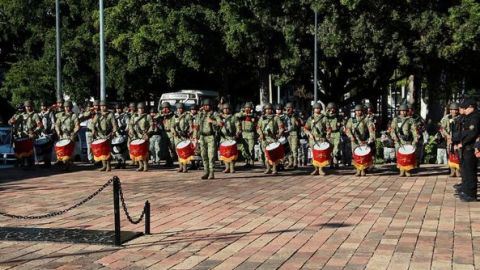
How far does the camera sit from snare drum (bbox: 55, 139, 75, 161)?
17.7m

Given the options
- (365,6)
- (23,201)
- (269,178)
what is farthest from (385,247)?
(365,6)

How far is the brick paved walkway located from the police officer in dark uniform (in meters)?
0.38

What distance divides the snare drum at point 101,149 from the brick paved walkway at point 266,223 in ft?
6.15

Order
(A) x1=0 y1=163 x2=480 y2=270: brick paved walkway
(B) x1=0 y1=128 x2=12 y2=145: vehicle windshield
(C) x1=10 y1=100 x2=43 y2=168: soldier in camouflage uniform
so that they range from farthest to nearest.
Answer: (B) x1=0 y1=128 x2=12 y2=145: vehicle windshield, (C) x1=10 y1=100 x2=43 y2=168: soldier in camouflage uniform, (A) x1=0 y1=163 x2=480 y2=270: brick paved walkway

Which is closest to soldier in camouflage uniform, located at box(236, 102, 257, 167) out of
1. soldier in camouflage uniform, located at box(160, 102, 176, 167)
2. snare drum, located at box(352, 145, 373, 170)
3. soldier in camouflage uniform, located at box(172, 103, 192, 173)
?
soldier in camouflage uniform, located at box(172, 103, 192, 173)

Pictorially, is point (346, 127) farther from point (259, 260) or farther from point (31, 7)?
point (31, 7)

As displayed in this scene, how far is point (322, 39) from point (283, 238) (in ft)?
63.8

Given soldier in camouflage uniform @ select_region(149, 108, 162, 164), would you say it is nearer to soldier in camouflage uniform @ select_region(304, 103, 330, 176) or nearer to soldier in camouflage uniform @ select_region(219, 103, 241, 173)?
soldier in camouflage uniform @ select_region(219, 103, 241, 173)

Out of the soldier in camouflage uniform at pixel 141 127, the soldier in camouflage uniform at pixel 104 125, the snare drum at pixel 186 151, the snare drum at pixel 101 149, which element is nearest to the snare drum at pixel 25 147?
the soldier in camouflage uniform at pixel 104 125

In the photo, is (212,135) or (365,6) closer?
(212,135)

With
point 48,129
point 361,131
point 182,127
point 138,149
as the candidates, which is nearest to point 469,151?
point 361,131

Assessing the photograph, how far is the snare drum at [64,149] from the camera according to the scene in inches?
697

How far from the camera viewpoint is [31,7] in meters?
36.0

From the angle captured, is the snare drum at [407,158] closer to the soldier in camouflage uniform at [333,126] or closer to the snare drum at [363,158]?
the snare drum at [363,158]
